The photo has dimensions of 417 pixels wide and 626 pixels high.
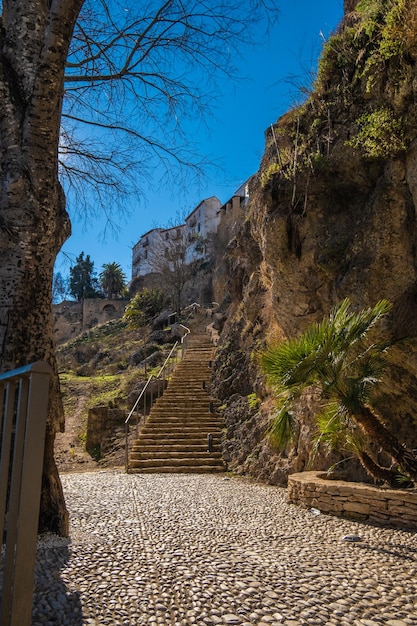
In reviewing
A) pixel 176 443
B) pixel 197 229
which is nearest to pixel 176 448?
pixel 176 443

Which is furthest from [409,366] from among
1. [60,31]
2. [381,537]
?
[60,31]

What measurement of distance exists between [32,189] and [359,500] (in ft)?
19.2

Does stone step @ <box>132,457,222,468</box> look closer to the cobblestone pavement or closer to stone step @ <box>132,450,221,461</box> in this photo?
stone step @ <box>132,450,221,461</box>

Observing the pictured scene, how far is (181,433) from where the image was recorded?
13141 millimetres

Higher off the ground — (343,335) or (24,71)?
(24,71)

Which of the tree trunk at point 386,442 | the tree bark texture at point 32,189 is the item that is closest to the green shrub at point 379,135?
the tree trunk at point 386,442

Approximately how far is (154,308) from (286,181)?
29320 millimetres

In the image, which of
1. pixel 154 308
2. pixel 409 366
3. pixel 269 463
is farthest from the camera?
pixel 154 308

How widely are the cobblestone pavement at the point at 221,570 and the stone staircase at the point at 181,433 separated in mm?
5280

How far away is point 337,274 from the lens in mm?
8484

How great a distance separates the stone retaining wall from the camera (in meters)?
5.83

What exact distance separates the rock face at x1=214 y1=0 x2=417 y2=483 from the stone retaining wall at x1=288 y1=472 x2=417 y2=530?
44.0 inches

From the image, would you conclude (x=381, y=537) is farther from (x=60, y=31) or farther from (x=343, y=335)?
(x=60, y=31)

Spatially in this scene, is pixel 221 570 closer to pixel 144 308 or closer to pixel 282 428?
pixel 282 428
